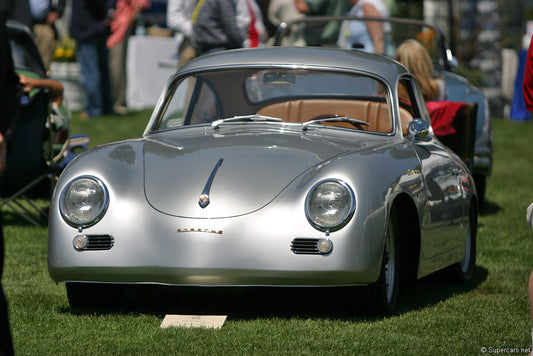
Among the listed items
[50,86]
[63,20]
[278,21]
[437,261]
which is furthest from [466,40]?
[437,261]

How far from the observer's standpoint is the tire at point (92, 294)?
542cm

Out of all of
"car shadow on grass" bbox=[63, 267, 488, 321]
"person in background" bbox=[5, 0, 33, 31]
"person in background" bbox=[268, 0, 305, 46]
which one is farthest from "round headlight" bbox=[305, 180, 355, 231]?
"person in background" bbox=[5, 0, 33, 31]

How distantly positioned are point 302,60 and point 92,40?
10.6 meters

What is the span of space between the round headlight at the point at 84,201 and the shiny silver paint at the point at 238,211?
0.04 metres

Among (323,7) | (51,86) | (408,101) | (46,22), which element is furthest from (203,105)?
(46,22)

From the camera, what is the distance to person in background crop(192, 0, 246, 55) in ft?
37.5

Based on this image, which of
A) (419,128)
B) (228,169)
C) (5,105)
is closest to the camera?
(5,105)

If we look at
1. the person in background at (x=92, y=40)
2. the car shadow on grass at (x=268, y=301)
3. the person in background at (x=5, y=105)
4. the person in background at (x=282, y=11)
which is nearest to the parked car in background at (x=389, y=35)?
the person in background at (x=282, y=11)

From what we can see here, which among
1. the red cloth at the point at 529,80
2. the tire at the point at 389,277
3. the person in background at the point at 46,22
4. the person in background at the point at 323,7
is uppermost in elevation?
the red cloth at the point at 529,80

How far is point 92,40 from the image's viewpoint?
54.4ft

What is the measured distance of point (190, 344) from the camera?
470cm

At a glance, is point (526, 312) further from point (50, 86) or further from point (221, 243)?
point (50, 86)

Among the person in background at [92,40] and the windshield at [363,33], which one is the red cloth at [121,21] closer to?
the person in background at [92,40]

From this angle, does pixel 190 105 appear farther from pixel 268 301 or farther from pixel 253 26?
pixel 253 26
